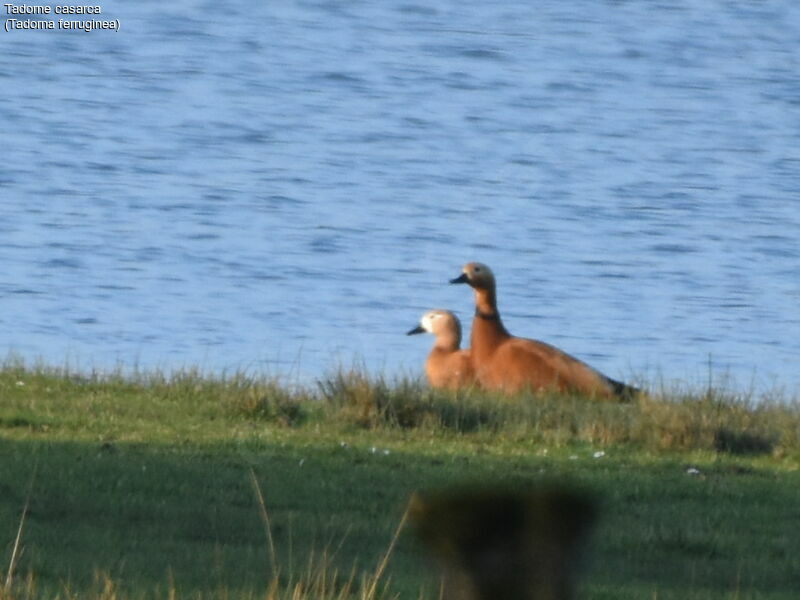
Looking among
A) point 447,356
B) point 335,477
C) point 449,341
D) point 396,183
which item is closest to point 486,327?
point 447,356

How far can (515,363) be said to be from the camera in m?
13.4

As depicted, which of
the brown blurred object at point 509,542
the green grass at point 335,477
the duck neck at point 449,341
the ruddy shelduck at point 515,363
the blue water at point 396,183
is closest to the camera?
the brown blurred object at point 509,542

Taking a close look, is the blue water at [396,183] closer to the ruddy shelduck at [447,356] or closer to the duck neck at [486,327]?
the ruddy shelduck at [447,356]

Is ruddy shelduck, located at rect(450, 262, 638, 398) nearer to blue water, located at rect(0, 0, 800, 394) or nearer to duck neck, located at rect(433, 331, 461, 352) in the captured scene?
duck neck, located at rect(433, 331, 461, 352)

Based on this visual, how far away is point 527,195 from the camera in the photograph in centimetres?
2695

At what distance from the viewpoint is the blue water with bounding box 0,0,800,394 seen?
60.8 ft

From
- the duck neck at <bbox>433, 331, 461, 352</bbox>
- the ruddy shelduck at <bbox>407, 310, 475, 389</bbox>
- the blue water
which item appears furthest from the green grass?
the blue water

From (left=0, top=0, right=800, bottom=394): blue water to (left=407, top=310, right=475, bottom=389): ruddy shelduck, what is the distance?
2.02 feet

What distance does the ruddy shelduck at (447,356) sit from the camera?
13.8 meters

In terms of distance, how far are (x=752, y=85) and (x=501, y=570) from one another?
34.1 m

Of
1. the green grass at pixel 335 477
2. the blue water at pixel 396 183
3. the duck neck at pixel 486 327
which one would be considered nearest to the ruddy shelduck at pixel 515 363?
the duck neck at pixel 486 327

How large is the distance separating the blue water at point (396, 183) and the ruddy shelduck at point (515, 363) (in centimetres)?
129

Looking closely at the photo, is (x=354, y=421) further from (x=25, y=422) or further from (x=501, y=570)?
(x=501, y=570)

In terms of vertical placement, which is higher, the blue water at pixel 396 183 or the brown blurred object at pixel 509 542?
the brown blurred object at pixel 509 542
